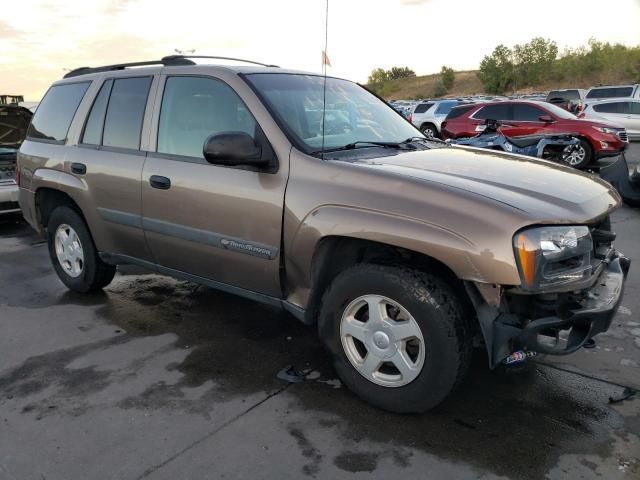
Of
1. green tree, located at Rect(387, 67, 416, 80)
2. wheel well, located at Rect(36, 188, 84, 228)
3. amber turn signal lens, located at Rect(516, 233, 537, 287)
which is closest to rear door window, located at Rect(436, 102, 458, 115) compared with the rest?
wheel well, located at Rect(36, 188, 84, 228)

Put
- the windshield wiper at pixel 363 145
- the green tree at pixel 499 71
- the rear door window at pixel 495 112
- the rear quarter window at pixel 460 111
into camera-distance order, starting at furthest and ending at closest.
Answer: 1. the green tree at pixel 499 71
2. the rear quarter window at pixel 460 111
3. the rear door window at pixel 495 112
4. the windshield wiper at pixel 363 145

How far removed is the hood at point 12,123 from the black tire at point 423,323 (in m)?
7.48

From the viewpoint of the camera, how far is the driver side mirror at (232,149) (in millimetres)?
3068

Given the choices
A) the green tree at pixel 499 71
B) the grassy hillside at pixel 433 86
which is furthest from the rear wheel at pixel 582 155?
the green tree at pixel 499 71

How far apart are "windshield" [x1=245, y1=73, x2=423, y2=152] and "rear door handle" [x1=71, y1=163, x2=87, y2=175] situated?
Answer: 1.64 meters

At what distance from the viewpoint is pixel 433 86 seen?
87875 millimetres

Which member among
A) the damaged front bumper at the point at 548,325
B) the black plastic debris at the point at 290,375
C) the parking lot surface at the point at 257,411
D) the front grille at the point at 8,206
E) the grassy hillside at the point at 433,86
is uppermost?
the grassy hillside at the point at 433,86

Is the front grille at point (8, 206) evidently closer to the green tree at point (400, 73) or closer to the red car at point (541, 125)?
the red car at point (541, 125)

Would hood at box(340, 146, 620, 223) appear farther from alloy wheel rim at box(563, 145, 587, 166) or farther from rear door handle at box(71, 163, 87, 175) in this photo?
alloy wheel rim at box(563, 145, 587, 166)

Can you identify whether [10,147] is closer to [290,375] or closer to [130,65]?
[130,65]

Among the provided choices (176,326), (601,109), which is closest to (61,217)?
(176,326)

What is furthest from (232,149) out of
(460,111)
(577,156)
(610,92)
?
(610,92)

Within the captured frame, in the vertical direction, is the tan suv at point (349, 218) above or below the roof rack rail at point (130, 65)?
below

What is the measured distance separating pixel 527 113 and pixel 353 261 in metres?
12.3
